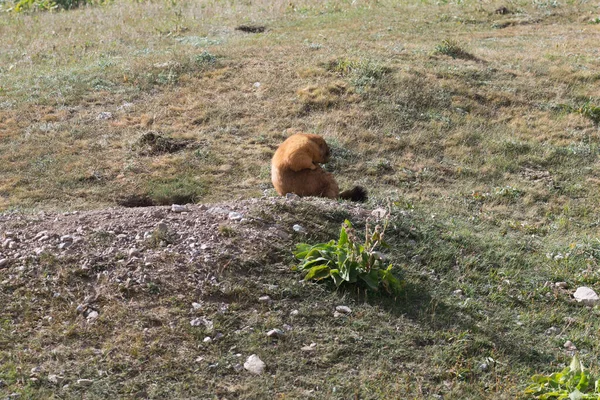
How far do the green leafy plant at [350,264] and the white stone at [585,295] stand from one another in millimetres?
1650

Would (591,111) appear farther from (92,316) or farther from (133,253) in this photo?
(92,316)

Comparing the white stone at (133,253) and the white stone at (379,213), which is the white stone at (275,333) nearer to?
the white stone at (133,253)

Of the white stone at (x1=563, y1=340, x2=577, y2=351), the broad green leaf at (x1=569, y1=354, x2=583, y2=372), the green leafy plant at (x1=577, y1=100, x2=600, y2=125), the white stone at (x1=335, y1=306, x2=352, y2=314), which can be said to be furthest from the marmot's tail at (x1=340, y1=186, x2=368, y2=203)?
the green leafy plant at (x1=577, y1=100, x2=600, y2=125)

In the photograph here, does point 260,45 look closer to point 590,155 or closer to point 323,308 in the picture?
point 590,155

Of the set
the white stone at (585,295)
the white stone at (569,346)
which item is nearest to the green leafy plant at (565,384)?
the white stone at (569,346)

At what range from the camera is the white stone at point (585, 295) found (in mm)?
5922

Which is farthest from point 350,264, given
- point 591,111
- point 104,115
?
point 591,111

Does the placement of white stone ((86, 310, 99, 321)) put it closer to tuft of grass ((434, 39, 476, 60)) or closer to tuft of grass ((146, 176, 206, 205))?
tuft of grass ((146, 176, 206, 205))

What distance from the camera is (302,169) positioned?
289 inches

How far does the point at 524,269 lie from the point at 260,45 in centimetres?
934

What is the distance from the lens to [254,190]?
8.97 metres

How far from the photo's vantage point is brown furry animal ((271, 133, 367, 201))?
23.5 ft

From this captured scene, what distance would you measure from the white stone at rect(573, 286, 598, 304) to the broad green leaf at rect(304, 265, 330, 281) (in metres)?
2.27

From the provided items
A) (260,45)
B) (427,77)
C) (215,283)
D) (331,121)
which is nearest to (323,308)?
(215,283)
